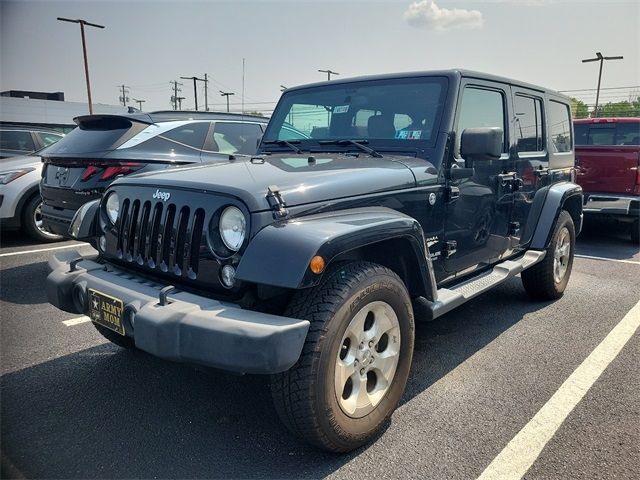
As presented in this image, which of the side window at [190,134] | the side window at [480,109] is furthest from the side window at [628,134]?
the side window at [190,134]

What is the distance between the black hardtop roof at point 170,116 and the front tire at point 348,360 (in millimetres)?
4292

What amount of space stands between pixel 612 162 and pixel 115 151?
6.89 metres

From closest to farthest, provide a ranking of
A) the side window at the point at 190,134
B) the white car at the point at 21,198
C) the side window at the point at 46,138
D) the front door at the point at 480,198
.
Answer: the front door at the point at 480,198 < the side window at the point at 190,134 < the white car at the point at 21,198 < the side window at the point at 46,138

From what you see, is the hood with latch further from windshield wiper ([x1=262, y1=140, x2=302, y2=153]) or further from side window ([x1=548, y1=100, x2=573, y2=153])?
side window ([x1=548, y1=100, x2=573, y2=153])

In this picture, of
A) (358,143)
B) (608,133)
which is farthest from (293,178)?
(608,133)

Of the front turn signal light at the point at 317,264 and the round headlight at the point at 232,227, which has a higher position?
the round headlight at the point at 232,227

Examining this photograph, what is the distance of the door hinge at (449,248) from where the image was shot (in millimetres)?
3271

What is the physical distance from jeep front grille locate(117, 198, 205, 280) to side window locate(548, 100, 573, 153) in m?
3.82

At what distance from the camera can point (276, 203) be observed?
7.42 feet

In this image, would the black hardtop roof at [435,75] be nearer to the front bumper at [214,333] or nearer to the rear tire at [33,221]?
the front bumper at [214,333]

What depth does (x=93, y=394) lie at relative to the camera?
2.94 meters

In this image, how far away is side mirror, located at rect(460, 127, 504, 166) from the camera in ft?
10.1

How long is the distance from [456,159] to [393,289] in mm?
1251

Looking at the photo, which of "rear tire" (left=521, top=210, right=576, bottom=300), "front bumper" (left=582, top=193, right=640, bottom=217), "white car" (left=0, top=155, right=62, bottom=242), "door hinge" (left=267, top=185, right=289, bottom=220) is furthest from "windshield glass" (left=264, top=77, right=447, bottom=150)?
"front bumper" (left=582, top=193, right=640, bottom=217)
